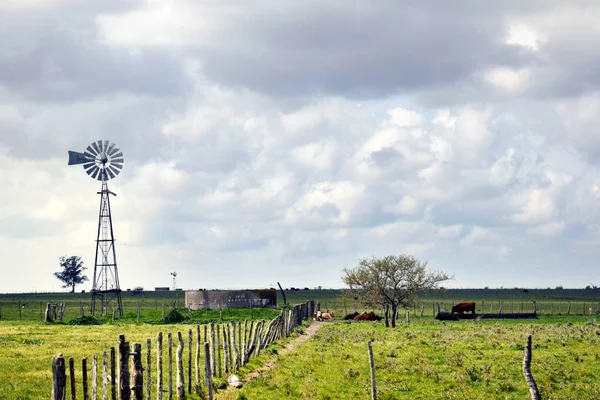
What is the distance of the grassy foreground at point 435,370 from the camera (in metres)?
29.4

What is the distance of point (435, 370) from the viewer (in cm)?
3491

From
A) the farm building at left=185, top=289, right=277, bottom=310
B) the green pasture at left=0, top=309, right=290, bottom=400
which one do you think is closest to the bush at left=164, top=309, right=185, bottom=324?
the green pasture at left=0, top=309, right=290, bottom=400

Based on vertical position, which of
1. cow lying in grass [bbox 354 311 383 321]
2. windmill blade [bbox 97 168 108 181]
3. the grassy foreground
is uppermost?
windmill blade [bbox 97 168 108 181]

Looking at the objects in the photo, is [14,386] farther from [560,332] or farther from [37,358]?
[560,332]

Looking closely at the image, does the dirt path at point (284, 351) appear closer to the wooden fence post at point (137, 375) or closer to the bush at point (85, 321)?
the wooden fence post at point (137, 375)

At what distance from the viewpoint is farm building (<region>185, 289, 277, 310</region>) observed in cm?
9419

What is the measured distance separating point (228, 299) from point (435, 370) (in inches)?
2405

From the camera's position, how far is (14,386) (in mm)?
31625

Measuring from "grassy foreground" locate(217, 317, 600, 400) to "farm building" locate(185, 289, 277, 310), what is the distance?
145 feet

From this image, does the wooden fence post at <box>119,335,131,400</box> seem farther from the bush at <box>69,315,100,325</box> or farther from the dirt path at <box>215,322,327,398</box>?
the bush at <box>69,315,100,325</box>

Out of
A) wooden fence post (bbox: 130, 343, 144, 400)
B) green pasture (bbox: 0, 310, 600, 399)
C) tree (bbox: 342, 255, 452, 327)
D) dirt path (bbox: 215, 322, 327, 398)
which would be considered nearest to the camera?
wooden fence post (bbox: 130, 343, 144, 400)

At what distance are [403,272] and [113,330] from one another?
26753mm

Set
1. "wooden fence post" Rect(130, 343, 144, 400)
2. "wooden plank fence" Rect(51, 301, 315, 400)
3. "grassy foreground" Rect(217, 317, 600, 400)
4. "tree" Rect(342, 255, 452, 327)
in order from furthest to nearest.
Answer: "tree" Rect(342, 255, 452, 327) < "grassy foreground" Rect(217, 317, 600, 400) < "wooden fence post" Rect(130, 343, 144, 400) < "wooden plank fence" Rect(51, 301, 315, 400)

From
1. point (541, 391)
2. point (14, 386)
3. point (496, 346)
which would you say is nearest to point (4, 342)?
point (14, 386)
